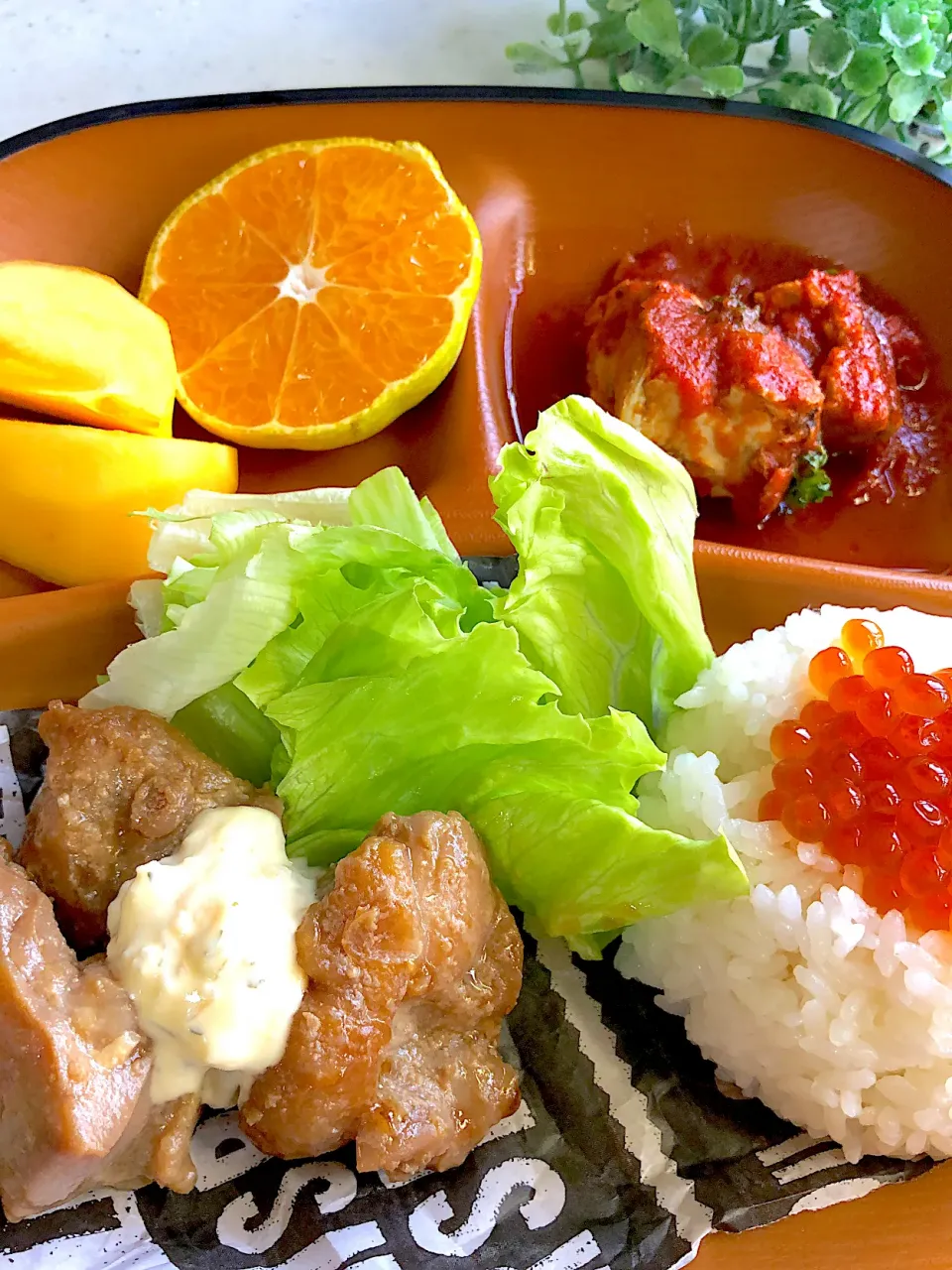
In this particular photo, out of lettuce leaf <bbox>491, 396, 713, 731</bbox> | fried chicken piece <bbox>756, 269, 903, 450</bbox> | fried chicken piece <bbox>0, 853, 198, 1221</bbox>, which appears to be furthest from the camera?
fried chicken piece <bbox>756, 269, 903, 450</bbox>

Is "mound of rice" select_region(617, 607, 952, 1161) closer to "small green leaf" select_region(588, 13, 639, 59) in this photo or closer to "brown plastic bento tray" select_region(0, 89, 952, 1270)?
"brown plastic bento tray" select_region(0, 89, 952, 1270)

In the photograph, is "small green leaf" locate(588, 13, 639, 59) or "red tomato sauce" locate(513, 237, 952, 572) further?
"small green leaf" locate(588, 13, 639, 59)

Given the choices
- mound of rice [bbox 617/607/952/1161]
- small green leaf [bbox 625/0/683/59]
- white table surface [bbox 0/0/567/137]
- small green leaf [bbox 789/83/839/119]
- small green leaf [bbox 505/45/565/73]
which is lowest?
mound of rice [bbox 617/607/952/1161]

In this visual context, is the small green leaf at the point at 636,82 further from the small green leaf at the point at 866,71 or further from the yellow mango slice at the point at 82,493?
the yellow mango slice at the point at 82,493

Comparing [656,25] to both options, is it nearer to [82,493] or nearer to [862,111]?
[862,111]

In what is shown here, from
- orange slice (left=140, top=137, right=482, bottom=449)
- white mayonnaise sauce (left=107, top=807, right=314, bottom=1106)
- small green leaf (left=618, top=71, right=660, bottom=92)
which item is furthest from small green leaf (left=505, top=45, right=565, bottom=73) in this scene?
white mayonnaise sauce (left=107, top=807, right=314, bottom=1106)

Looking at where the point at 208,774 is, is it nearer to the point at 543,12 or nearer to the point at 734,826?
the point at 734,826

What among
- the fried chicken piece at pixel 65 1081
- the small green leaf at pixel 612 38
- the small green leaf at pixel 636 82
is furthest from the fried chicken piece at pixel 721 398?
the fried chicken piece at pixel 65 1081
